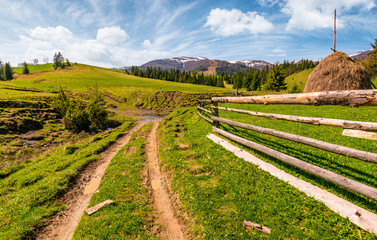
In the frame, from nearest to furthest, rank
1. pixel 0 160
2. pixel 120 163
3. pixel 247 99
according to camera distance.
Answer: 1. pixel 247 99
2. pixel 120 163
3. pixel 0 160

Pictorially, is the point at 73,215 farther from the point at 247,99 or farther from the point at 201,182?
the point at 247,99

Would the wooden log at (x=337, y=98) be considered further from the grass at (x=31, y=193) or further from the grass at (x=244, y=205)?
the grass at (x=31, y=193)

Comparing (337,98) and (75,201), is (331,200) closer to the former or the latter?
(337,98)

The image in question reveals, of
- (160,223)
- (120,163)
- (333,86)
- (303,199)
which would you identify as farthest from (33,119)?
(333,86)

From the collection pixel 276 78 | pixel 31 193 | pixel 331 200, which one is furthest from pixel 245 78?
pixel 31 193

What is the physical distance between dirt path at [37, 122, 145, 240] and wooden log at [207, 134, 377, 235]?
7.14m

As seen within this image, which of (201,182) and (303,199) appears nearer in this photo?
(303,199)

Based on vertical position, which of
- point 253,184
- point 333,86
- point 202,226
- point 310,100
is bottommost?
point 202,226

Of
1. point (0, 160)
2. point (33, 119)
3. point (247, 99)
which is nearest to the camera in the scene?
point (247, 99)

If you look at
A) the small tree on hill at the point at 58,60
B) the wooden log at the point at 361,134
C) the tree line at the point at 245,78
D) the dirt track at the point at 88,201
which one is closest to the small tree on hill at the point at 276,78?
the tree line at the point at 245,78

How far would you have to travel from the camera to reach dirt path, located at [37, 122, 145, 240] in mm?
4715

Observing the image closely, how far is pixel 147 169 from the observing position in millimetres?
8398

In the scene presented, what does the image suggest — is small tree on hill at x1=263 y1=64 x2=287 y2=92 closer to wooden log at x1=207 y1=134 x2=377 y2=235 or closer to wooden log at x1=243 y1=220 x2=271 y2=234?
wooden log at x1=207 y1=134 x2=377 y2=235

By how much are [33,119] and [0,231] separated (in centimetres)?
1860
